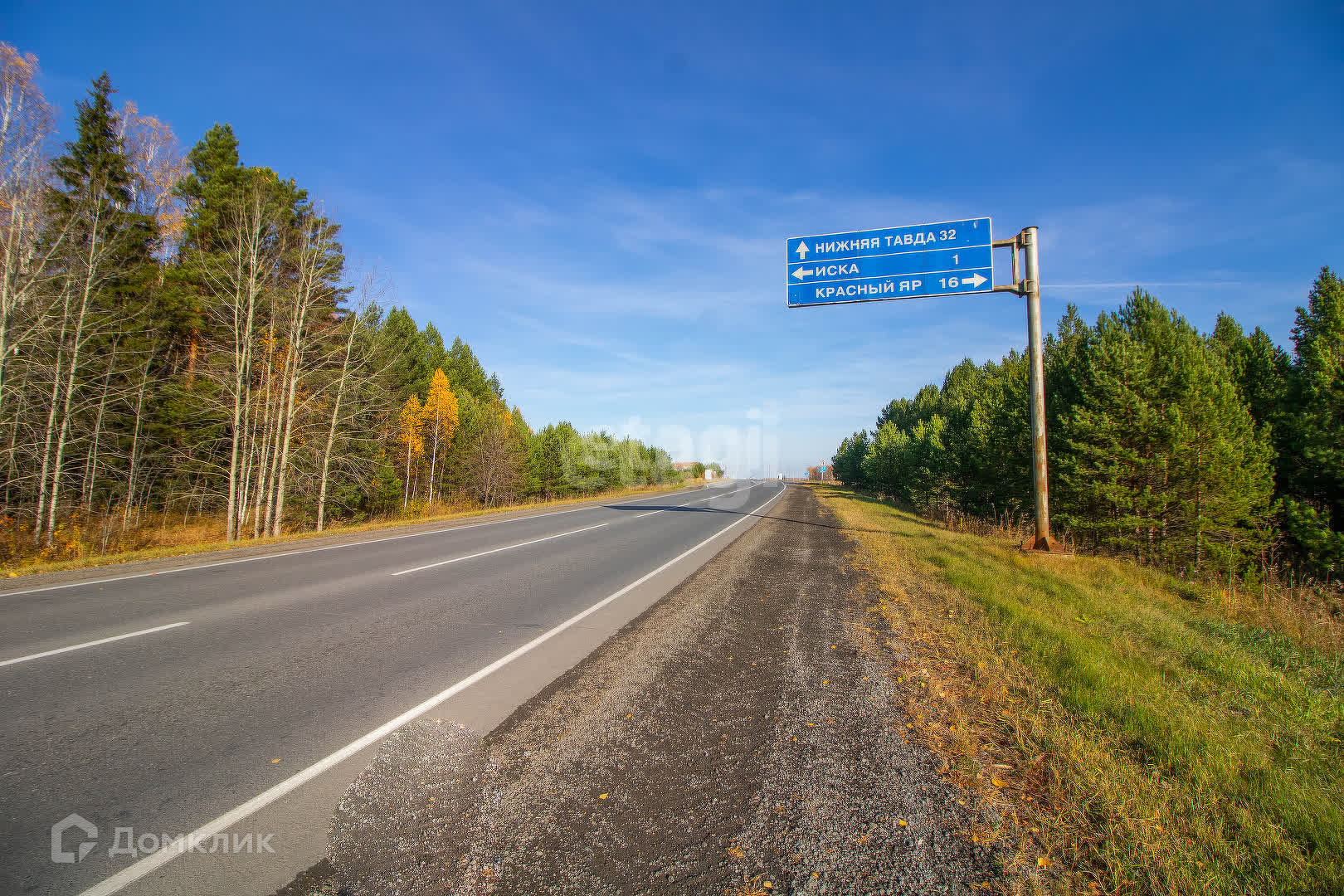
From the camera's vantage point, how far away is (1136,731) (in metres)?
3.69

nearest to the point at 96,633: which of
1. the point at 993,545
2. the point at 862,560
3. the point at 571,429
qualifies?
the point at 862,560

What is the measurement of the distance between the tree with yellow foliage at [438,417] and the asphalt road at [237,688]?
30661 millimetres

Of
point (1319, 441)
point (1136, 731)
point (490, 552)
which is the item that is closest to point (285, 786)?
point (1136, 731)

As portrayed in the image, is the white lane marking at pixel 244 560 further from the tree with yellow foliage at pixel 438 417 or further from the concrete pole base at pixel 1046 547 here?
the tree with yellow foliage at pixel 438 417

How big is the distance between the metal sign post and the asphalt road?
7.97 metres

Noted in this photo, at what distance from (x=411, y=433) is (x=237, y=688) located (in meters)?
34.6

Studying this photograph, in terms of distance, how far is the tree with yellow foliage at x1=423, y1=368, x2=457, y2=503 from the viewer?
127ft

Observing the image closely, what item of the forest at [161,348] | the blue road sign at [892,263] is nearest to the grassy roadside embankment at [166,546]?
the forest at [161,348]

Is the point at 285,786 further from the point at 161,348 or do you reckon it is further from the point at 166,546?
the point at 161,348

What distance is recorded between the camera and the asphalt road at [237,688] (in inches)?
100

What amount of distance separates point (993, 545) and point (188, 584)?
15.8 meters

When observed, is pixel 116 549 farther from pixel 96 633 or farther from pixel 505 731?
pixel 505 731

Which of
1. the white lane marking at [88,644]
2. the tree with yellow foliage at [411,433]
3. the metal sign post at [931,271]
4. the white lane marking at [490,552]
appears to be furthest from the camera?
the tree with yellow foliage at [411,433]

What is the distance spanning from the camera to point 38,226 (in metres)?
14.3
